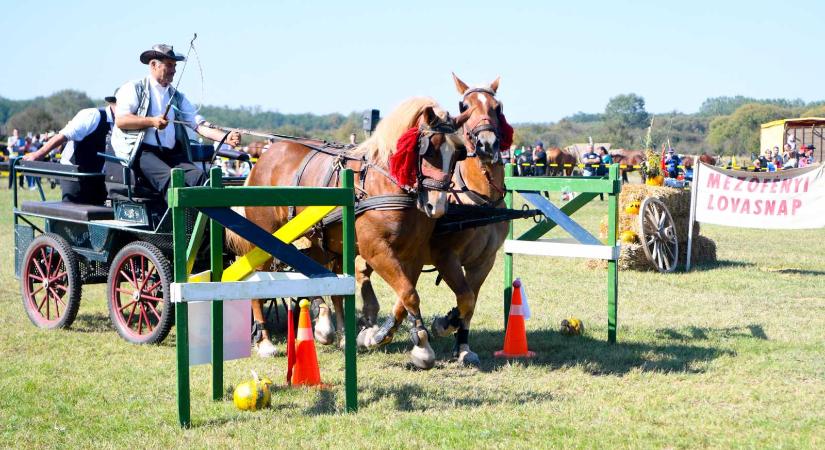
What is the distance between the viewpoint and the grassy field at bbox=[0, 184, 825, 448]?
5.15 metres

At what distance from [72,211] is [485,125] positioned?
12.9 feet

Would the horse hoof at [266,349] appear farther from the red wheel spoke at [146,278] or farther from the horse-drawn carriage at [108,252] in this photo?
the red wheel spoke at [146,278]

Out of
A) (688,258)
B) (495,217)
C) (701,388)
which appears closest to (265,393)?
(495,217)

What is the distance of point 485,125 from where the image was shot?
23.9 ft

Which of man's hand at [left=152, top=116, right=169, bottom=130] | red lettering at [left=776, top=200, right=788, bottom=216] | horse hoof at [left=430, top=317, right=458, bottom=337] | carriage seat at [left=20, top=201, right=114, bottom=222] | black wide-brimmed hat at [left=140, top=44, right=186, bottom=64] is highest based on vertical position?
black wide-brimmed hat at [left=140, top=44, right=186, bottom=64]

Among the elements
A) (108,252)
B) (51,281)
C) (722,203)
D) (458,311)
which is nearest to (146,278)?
(108,252)

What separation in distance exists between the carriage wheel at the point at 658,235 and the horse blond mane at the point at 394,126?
6.75 meters

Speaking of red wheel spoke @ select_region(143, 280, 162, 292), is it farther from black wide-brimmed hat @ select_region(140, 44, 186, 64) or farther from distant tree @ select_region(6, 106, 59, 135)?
distant tree @ select_region(6, 106, 59, 135)

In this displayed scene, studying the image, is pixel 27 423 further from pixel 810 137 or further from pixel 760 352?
pixel 810 137

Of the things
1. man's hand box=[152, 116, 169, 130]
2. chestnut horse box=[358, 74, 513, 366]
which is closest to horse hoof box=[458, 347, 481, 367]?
A: chestnut horse box=[358, 74, 513, 366]

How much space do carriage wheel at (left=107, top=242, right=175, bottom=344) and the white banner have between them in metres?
8.86

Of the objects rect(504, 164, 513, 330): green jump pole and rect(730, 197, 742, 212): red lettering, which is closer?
rect(504, 164, 513, 330): green jump pole

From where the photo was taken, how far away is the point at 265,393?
571 centimetres

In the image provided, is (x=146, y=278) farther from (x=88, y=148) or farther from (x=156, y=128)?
(x=88, y=148)
